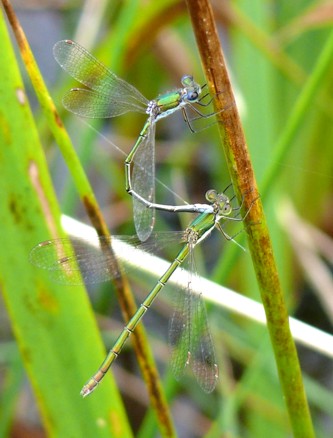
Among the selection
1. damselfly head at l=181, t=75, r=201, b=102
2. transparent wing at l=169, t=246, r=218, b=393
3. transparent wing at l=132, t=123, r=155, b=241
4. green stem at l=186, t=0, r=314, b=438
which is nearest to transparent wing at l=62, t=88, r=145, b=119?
transparent wing at l=132, t=123, r=155, b=241

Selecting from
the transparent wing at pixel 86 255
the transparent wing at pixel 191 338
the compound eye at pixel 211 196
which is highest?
the compound eye at pixel 211 196

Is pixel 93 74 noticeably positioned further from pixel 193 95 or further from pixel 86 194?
pixel 86 194

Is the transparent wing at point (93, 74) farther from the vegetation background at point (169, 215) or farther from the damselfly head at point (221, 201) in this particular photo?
the damselfly head at point (221, 201)

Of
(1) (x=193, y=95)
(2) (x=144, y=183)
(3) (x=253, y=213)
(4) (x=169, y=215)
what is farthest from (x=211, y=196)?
(4) (x=169, y=215)

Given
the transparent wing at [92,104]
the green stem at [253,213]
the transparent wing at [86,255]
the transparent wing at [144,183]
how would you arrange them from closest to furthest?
1. the green stem at [253,213]
2. the transparent wing at [86,255]
3. the transparent wing at [144,183]
4. the transparent wing at [92,104]

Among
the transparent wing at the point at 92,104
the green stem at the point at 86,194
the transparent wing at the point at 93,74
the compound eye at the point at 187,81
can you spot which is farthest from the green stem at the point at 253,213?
the transparent wing at the point at 92,104

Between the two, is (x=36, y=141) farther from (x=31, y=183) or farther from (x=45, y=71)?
(x=45, y=71)
